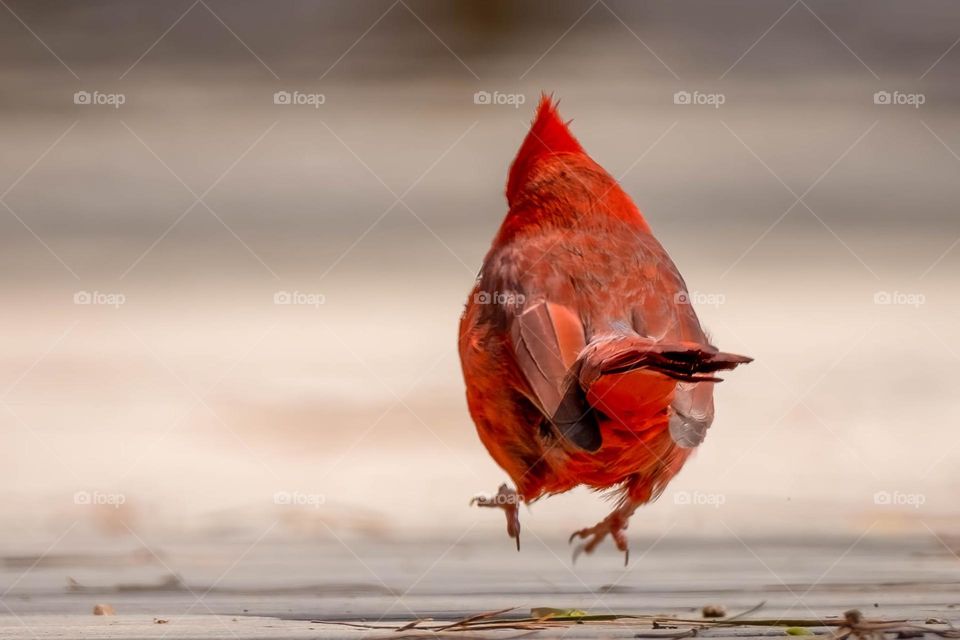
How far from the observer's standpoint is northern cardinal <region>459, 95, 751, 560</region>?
1.86 m

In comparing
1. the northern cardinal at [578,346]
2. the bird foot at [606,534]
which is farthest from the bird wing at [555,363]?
the bird foot at [606,534]

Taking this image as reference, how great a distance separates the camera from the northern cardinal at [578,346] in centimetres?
186

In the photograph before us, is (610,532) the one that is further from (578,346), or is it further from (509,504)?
(578,346)

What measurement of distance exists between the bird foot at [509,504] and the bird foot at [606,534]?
144mm

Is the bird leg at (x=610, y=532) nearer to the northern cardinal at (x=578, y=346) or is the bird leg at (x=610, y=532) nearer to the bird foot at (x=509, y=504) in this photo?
the northern cardinal at (x=578, y=346)

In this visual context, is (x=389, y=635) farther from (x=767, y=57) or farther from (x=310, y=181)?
(x=767, y=57)

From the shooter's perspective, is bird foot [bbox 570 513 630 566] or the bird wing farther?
bird foot [bbox 570 513 630 566]

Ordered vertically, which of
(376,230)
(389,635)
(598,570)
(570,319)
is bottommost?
(389,635)

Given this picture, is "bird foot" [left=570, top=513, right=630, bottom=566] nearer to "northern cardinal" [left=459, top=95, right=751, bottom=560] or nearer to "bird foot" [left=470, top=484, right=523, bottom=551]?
"northern cardinal" [left=459, top=95, right=751, bottom=560]

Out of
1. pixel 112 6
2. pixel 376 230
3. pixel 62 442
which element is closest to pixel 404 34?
pixel 376 230

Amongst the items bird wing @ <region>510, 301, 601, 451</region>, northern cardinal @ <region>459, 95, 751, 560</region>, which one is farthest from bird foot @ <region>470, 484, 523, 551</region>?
bird wing @ <region>510, 301, 601, 451</region>

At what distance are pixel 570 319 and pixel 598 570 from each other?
0.62 metres

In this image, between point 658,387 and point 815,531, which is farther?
point 815,531

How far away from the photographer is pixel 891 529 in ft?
8.30
